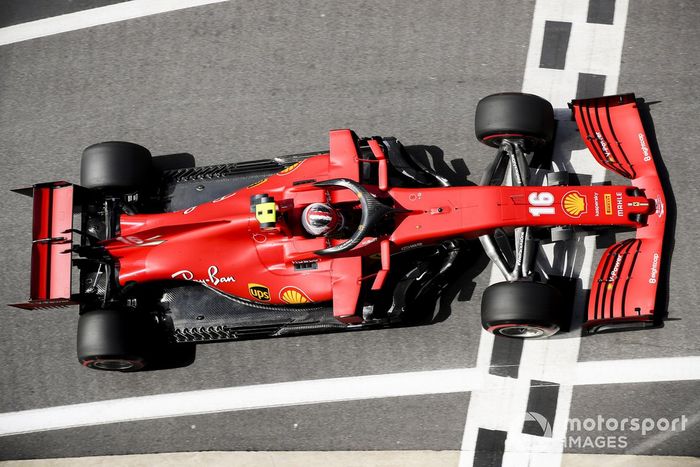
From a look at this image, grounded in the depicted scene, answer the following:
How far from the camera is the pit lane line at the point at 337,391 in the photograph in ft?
20.3

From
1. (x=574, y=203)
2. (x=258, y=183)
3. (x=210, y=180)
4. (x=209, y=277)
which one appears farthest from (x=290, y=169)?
(x=574, y=203)

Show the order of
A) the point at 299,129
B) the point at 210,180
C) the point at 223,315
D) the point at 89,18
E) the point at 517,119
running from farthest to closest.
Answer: the point at 89,18, the point at 299,129, the point at 210,180, the point at 223,315, the point at 517,119

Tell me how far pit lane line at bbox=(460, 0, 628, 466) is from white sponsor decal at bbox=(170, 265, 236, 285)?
2.36m

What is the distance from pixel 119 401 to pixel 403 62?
4.34 m

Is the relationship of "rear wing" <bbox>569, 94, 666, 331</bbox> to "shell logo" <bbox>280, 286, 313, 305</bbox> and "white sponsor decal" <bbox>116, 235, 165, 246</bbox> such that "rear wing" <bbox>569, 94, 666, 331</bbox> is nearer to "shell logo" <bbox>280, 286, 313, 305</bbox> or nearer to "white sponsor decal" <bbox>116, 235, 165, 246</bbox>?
"shell logo" <bbox>280, 286, 313, 305</bbox>

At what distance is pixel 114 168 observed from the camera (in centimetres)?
658

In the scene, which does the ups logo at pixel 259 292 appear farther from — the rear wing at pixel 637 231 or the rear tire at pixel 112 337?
the rear wing at pixel 637 231

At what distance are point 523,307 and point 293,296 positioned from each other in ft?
6.22

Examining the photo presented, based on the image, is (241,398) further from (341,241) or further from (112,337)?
(341,241)

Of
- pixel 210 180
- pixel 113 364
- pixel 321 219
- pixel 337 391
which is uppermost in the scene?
pixel 210 180

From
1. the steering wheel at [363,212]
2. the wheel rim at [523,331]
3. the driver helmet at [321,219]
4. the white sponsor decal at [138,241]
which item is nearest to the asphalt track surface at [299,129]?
the wheel rim at [523,331]

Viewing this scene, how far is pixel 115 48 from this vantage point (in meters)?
7.81

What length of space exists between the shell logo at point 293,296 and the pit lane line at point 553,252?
5.52 feet

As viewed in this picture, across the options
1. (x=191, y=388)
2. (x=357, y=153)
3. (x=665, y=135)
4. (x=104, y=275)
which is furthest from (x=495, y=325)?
(x=104, y=275)
